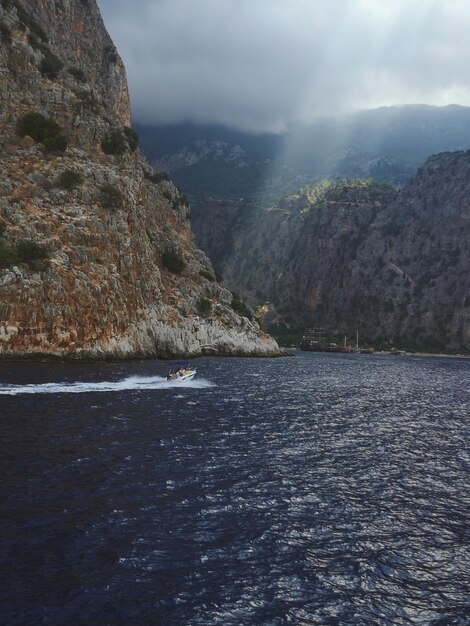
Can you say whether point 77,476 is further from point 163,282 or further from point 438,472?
point 163,282

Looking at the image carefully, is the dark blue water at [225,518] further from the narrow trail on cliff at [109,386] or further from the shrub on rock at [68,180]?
the shrub on rock at [68,180]

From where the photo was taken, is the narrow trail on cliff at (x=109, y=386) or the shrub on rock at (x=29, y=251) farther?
the shrub on rock at (x=29, y=251)

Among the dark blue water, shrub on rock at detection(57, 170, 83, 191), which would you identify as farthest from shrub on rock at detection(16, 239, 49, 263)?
the dark blue water

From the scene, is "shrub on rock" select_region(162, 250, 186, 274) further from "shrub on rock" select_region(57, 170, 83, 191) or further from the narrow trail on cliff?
the narrow trail on cliff

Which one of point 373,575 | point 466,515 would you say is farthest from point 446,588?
point 466,515

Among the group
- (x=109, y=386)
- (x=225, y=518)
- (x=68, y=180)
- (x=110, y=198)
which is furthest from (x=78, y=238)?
(x=225, y=518)

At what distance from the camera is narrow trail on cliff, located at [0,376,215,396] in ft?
150

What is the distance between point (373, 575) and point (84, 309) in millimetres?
66794

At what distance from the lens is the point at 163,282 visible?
11588 centimetres

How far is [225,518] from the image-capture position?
66.7 ft

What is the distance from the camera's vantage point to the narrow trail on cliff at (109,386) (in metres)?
45.7

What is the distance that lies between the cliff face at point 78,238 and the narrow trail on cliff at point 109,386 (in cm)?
1973

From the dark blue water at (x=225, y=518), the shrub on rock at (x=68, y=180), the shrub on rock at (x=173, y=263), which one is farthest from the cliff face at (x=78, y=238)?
the dark blue water at (x=225, y=518)

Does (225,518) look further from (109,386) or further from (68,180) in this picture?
(68,180)
